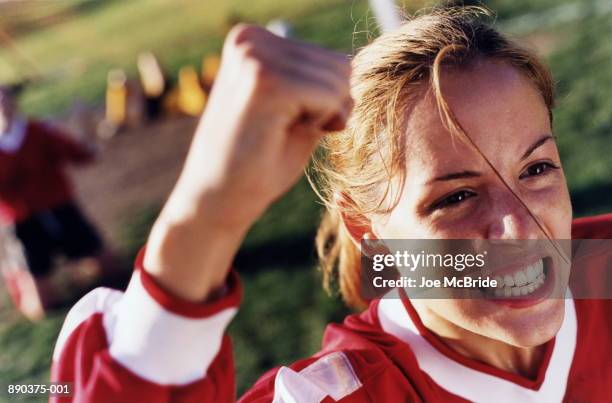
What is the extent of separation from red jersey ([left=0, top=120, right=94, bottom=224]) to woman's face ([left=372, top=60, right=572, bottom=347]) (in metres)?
3.23

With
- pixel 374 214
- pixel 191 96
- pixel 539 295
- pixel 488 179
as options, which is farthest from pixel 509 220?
pixel 191 96

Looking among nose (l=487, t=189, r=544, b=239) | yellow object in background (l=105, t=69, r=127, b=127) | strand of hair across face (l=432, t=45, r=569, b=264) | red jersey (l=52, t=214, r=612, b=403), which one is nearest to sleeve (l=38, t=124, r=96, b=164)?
yellow object in background (l=105, t=69, r=127, b=127)

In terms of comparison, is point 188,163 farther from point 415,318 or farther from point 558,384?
point 558,384

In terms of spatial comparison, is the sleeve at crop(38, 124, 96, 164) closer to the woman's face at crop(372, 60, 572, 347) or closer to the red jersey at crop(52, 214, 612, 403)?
the red jersey at crop(52, 214, 612, 403)

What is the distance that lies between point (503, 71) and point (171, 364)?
81 cm

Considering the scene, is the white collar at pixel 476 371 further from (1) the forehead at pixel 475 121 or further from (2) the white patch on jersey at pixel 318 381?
(1) the forehead at pixel 475 121

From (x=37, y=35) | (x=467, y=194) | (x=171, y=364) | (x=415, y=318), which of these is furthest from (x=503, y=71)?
(x=37, y=35)

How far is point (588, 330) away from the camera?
148cm

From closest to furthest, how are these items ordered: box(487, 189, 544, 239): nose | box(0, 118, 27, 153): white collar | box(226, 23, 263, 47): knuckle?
box(226, 23, 263, 47): knuckle < box(487, 189, 544, 239): nose < box(0, 118, 27, 153): white collar

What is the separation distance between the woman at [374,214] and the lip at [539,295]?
1 centimetres

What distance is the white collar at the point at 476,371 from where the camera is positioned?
1382 mm

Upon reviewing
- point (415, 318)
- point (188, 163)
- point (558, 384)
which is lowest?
point (558, 384)

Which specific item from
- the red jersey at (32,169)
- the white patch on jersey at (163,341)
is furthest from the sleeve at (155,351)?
the red jersey at (32,169)

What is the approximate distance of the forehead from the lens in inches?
46.7
